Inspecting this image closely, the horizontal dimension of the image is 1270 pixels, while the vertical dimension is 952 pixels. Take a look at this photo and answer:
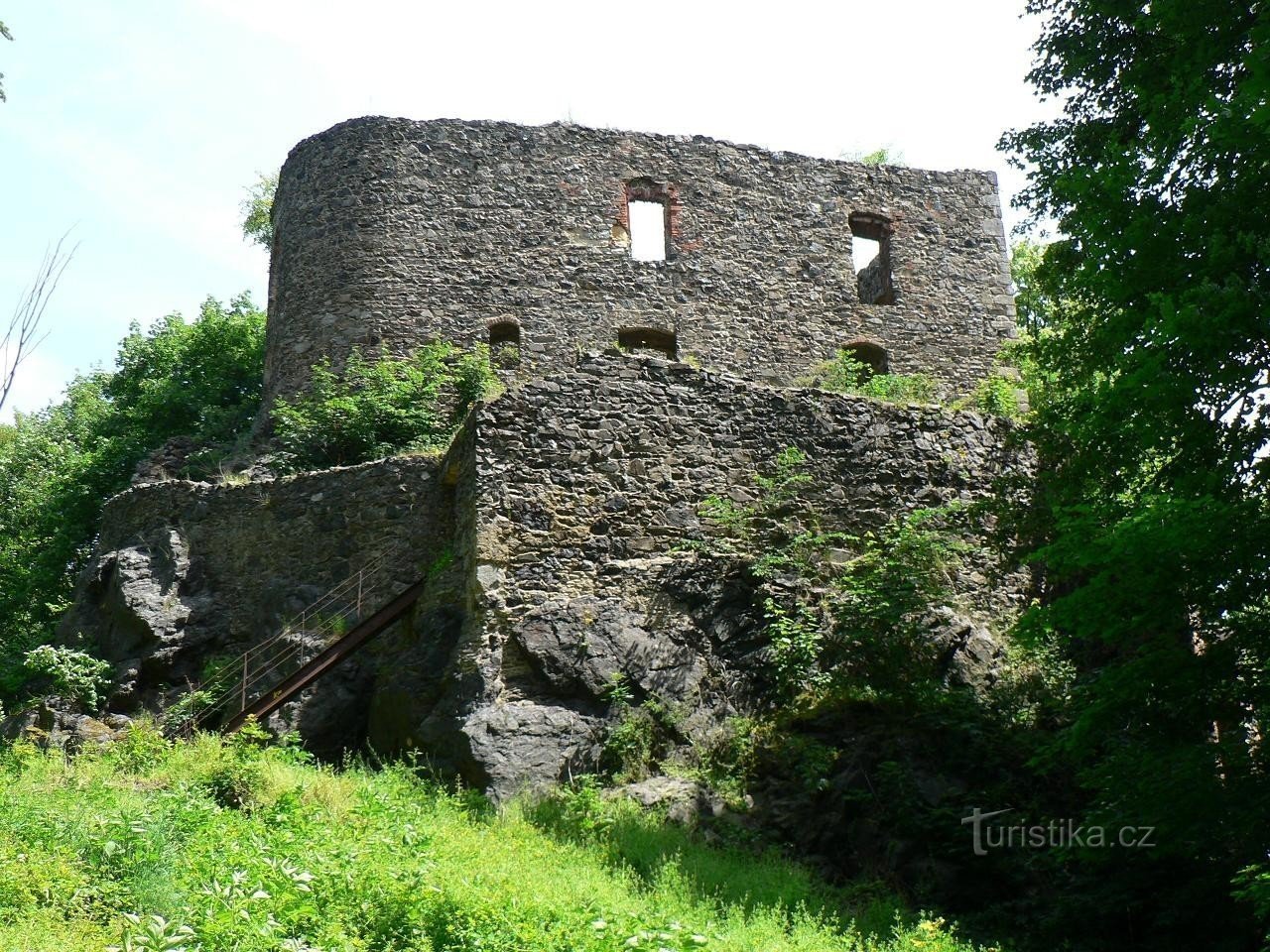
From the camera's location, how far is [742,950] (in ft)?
26.8

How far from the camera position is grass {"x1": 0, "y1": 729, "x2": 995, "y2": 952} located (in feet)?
25.1

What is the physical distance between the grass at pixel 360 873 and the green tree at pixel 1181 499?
6.28 ft

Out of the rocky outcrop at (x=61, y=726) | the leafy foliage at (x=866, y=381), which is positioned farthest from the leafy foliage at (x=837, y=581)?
the rocky outcrop at (x=61, y=726)

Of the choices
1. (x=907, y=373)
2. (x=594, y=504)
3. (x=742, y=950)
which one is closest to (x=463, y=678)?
(x=594, y=504)

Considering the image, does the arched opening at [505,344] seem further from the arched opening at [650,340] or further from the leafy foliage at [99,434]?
the leafy foliage at [99,434]

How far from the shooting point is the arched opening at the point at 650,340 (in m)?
19.8

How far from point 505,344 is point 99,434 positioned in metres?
7.78

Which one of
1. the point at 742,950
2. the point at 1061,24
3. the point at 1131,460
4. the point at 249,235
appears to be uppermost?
the point at 249,235

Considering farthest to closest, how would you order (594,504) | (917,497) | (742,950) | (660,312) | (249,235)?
(249,235) → (660,312) → (917,497) → (594,504) → (742,950)

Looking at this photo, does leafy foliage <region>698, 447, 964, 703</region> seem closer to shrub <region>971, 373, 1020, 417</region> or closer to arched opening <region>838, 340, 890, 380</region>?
shrub <region>971, 373, 1020, 417</region>

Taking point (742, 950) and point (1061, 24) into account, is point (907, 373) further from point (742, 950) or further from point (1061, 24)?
point (742, 950)

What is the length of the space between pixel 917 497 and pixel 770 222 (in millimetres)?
7936

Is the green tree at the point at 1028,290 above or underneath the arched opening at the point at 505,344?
above

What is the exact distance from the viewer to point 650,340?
2000 centimetres
